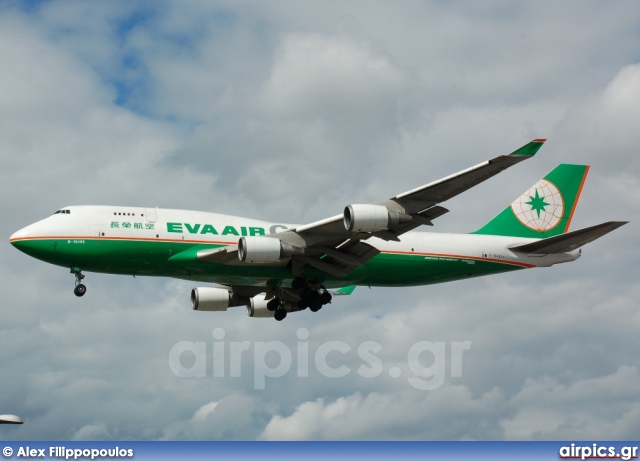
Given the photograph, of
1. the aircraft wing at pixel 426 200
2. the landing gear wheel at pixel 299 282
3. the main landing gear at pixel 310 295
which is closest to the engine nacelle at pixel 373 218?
the aircraft wing at pixel 426 200

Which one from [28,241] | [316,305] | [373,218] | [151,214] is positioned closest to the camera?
[373,218]

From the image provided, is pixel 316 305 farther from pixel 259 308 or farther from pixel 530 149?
pixel 530 149

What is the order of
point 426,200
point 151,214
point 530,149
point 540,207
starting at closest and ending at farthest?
point 530,149, point 426,200, point 151,214, point 540,207

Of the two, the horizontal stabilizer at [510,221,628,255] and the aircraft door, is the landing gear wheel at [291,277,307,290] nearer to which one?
the aircraft door

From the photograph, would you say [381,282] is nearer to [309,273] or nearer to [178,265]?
[309,273]

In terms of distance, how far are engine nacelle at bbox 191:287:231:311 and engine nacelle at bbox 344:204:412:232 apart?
13821 mm

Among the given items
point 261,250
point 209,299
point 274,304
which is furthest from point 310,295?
point 209,299

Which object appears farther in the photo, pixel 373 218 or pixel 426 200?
pixel 426 200

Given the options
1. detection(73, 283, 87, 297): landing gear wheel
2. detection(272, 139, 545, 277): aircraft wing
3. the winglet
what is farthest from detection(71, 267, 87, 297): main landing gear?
the winglet

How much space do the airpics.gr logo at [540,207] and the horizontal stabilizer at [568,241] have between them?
343 centimetres

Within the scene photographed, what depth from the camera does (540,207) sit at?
188 ft

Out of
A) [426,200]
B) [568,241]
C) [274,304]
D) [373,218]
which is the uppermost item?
[426,200]

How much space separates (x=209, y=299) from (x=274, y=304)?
3.95 metres

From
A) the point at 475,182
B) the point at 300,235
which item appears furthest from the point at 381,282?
the point at 475,182
